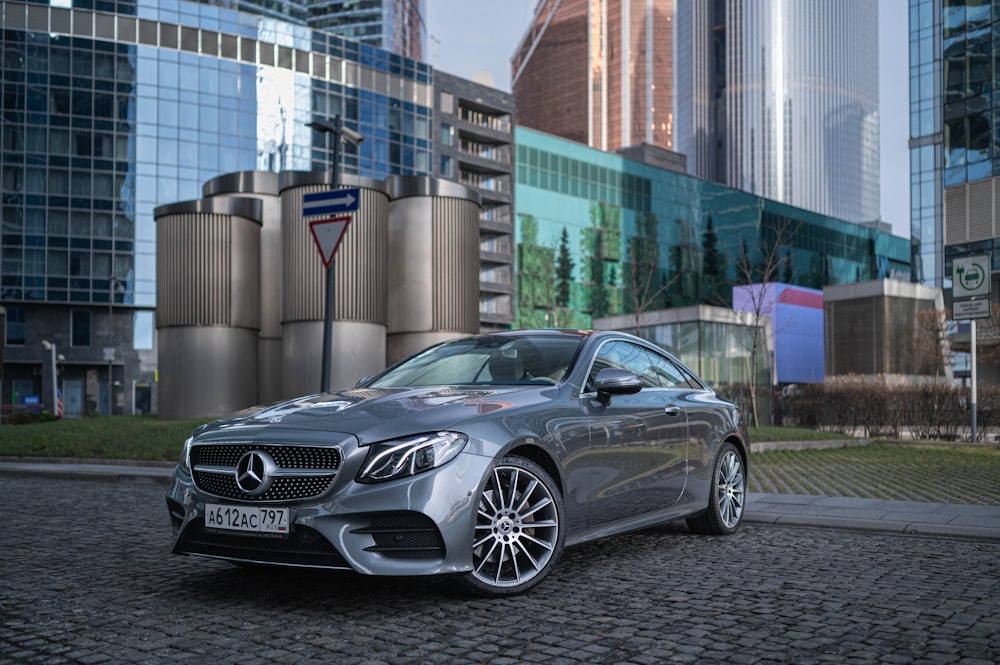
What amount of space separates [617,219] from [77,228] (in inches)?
1730

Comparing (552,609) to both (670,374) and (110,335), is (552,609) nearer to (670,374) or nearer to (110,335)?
(670,374)

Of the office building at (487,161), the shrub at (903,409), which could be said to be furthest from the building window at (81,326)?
the shrub at (903,409)

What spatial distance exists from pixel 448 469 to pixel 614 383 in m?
1.49

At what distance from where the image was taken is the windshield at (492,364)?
6129mm

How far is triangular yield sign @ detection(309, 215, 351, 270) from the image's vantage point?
12750 mm

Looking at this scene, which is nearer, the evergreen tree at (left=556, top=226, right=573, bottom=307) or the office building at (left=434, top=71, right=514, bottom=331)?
the office building at (left=434, top=71, right=514, bottom=331)

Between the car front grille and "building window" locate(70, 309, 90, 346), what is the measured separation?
60.0 metres

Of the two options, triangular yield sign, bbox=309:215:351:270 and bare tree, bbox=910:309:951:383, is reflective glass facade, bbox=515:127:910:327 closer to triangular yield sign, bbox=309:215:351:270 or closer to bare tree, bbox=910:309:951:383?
bare tree, bbox=910:309:951:383

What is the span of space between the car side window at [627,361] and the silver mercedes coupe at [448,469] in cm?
2

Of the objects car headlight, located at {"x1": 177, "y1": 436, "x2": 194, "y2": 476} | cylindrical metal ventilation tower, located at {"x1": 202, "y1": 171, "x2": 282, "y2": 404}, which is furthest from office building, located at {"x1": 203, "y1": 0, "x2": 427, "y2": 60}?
car headlight, located at {"x1": 177, "y1": 436, "x2": 194, "y2": 476}

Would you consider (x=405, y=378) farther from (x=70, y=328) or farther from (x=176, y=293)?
(x=70, y=328)

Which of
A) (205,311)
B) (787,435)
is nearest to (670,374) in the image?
(787,435)

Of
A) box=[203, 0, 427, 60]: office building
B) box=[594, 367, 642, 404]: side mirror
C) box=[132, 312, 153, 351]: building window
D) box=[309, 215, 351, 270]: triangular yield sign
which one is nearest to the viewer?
box=[594, 367, 642, 404]: side mirror

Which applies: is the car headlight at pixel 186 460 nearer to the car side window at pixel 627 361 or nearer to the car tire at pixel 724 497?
the car side window at pixel 627 361
